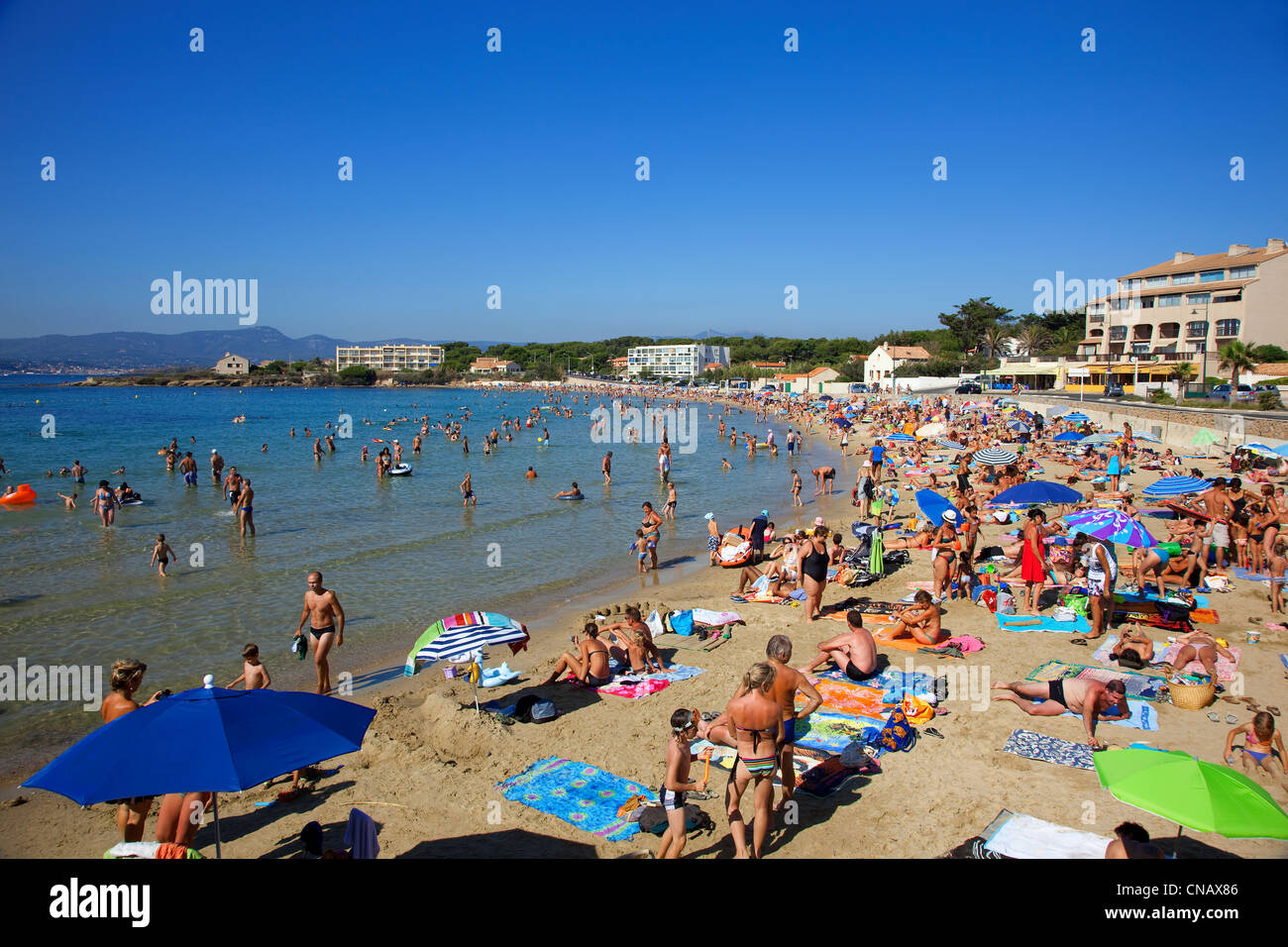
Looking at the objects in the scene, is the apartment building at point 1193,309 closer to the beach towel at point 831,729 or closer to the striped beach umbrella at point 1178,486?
the striped beach umbrella at point 1178,486

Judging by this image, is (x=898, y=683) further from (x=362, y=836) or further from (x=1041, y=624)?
(x=362, y=836)

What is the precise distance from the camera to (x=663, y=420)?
56469 mm

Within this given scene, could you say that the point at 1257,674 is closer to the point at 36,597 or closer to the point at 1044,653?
the point at 1044,653

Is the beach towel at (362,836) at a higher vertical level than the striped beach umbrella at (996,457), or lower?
lower

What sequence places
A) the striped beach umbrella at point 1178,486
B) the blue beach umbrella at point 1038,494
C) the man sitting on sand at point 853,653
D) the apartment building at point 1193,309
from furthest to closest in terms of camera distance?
1. the apartment building at point 1193,309
2. the striped beach umbrella at point 1178,486
3. the blue beach umbrella at point 1038,494
4. the man sitting on sand at point 853,653

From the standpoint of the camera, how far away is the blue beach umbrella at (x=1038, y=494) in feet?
36.4

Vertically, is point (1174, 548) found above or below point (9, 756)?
above

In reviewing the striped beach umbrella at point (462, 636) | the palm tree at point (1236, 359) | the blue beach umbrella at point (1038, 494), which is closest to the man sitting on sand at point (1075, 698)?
the blue beach umbrella at point (1038, 494)

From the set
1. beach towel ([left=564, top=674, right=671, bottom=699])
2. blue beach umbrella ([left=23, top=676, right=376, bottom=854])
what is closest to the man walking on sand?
beach towel ([left=564, top=674, right=671, bottom=699])

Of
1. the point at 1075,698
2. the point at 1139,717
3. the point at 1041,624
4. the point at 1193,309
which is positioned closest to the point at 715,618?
the point at 1041,624

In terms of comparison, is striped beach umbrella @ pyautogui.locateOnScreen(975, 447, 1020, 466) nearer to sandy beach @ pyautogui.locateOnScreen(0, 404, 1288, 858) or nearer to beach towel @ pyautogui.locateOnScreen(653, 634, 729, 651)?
sandy beach @ pyautogui.locateOnScreen(0, 404, 1288, 858)

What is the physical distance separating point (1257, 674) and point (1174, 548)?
13.1 feet

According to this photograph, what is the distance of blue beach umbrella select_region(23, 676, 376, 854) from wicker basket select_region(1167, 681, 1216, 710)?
6972mm
